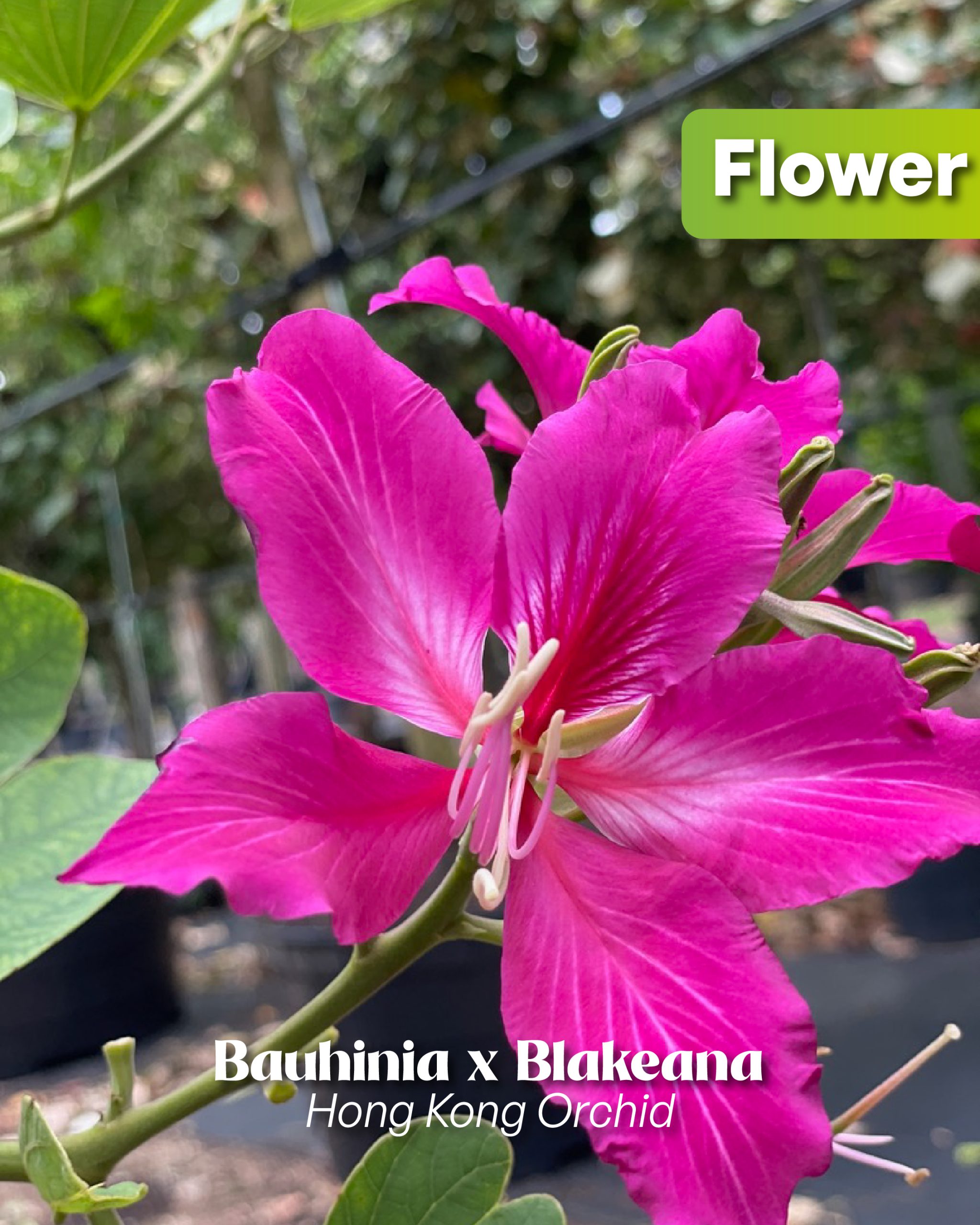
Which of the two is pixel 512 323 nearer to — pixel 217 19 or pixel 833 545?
pixel 833 545

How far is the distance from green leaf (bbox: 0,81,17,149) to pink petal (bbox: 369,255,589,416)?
0.22 m

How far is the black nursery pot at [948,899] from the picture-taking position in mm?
1876

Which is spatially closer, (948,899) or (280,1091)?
(280,1091)

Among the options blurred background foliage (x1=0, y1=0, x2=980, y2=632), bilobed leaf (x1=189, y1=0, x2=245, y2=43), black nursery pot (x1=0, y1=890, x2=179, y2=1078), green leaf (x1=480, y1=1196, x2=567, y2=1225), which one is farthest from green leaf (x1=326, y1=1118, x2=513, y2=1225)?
black nursery pot (x1=0, y1=890, x2=179, y2=1078)

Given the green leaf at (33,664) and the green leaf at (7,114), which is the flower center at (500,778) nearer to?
the green leaf at (33,664)

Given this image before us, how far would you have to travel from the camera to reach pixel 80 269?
7.35ft

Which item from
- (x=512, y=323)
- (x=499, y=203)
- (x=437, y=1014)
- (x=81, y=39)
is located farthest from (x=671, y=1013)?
(x=499, y=203)

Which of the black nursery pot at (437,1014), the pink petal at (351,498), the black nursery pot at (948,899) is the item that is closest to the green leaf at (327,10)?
the pink petal at (351,498)

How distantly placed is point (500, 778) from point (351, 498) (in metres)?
0.06

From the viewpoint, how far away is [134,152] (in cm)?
42

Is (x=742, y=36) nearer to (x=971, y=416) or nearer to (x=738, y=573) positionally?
(x=738, y=573)

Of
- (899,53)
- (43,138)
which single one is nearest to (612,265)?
(899,53)

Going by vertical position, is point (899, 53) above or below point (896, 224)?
above

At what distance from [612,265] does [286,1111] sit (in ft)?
4.12
